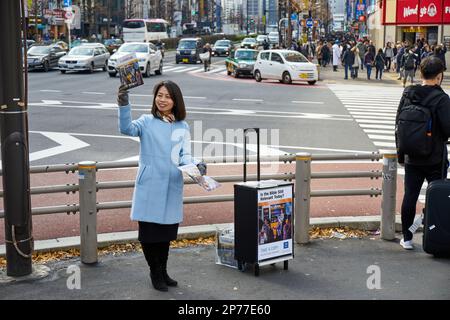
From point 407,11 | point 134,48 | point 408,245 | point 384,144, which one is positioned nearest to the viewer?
point 408,245

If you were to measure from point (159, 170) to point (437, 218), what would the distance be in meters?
2.70

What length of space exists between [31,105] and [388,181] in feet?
54.3

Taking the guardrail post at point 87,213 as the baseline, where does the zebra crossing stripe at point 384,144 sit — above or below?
below

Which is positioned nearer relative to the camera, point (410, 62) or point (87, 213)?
point (87, 213)

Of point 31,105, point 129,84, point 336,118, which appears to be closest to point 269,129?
point 336,118

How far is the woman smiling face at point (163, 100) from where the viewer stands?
18.6 feet

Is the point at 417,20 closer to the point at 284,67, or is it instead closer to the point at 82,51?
the point at 284,67

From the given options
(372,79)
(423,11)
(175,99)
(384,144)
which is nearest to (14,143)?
(175,99)

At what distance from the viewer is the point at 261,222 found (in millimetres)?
6129

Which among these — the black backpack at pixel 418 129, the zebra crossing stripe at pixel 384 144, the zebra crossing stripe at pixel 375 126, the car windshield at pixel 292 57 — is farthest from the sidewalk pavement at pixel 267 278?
the car windshield at pixel 292 57

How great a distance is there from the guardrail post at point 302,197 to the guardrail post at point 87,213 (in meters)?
2.06

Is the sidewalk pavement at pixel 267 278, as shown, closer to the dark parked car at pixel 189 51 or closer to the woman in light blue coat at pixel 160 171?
the woman in light blue coat at pixel 160 171

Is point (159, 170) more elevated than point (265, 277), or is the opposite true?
point (159, 170)
